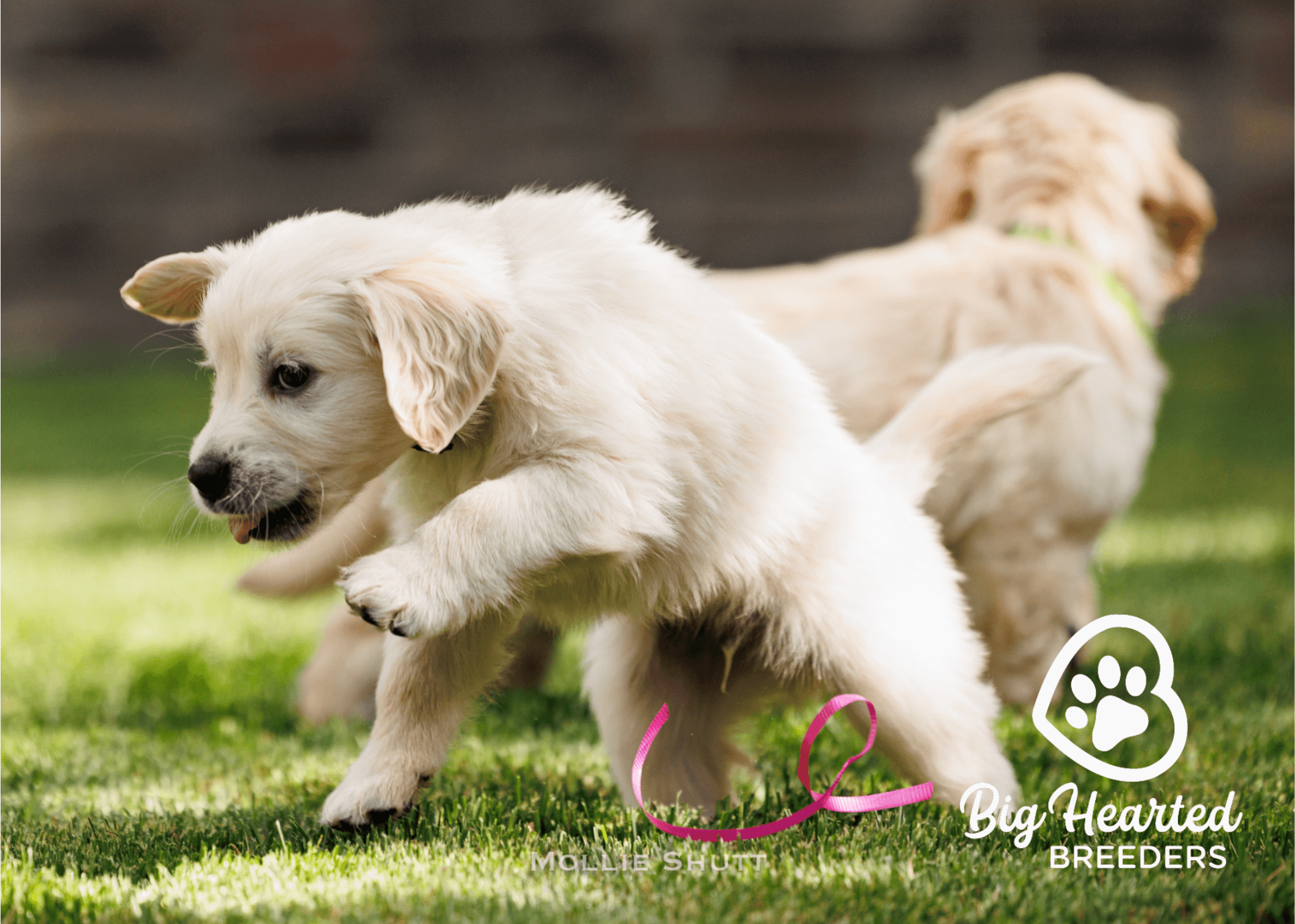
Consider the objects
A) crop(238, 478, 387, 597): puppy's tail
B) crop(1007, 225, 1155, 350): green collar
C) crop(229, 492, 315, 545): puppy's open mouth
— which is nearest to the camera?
crop(229, 492, 315, 545): puppy's open mouth

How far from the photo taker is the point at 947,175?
13.7ft

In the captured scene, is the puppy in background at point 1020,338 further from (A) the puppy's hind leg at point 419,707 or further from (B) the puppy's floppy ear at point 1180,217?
(A) the puppy's hind leg at point 419,707

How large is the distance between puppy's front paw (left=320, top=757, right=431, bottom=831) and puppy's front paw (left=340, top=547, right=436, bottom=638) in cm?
47

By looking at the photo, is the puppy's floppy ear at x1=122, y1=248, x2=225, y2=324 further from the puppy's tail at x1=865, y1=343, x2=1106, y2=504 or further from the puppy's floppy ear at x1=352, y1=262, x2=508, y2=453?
the puppy's tail at x1=865, y1=343, x2=1106, y2=504

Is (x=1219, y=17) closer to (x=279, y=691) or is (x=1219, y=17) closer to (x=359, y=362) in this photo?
(x=279, y=691)

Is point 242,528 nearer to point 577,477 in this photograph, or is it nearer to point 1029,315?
point 577,477

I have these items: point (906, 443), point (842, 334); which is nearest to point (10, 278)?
point (842, 334)

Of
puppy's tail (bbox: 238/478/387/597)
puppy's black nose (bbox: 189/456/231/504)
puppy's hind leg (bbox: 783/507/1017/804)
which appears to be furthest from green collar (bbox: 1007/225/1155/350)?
puppy's black nose (bbox: 189/456/231/504)

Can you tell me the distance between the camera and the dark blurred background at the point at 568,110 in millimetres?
10461

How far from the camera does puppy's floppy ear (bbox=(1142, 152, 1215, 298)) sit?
408 cm

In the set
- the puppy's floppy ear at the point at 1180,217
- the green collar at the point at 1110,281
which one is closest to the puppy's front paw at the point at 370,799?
the green collar at the point at 1110,281

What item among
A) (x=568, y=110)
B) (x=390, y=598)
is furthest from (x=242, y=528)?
(x=568, y=110)

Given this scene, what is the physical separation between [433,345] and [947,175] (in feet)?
8.85

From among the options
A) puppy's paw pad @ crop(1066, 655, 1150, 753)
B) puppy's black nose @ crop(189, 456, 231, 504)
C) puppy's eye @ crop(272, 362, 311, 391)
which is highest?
puppy's eye @ crop(272, 362, 311, 391)
